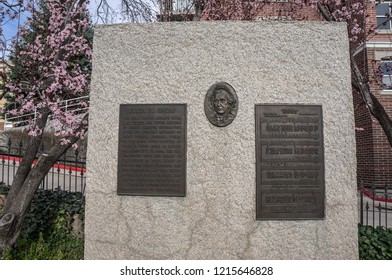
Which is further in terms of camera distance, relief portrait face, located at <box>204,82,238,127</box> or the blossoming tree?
the blossoming tree

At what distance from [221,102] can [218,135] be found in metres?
0.37

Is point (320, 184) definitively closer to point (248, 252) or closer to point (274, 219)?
point (274, 219)

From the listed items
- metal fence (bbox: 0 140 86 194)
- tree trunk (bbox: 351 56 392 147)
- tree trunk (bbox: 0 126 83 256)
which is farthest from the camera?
metal fence (bbox: 0 140 86 194)

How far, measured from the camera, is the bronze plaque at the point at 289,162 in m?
3.00

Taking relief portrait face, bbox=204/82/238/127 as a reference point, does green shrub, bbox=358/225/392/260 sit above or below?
below

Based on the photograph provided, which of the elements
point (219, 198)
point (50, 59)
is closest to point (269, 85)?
point (219, 198)

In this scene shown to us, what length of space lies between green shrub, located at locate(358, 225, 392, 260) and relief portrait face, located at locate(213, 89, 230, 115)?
2.91 metres

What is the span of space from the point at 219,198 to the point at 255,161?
0.57m

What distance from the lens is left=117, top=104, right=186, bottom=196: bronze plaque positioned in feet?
10.1

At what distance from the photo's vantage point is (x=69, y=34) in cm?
586

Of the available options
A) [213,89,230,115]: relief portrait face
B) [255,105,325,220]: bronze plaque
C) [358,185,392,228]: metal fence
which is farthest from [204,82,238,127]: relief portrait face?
[358,185,392,228]: metal fence

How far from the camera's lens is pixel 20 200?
4.44 m

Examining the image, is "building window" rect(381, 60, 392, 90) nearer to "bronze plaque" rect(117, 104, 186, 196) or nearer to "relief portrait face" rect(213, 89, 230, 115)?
"relief portrait face" rect(213, 89, 230, 115)

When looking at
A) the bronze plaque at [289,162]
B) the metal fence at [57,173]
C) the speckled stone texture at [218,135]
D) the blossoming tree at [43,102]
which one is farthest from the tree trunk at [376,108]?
the metal fence at [57,173]
